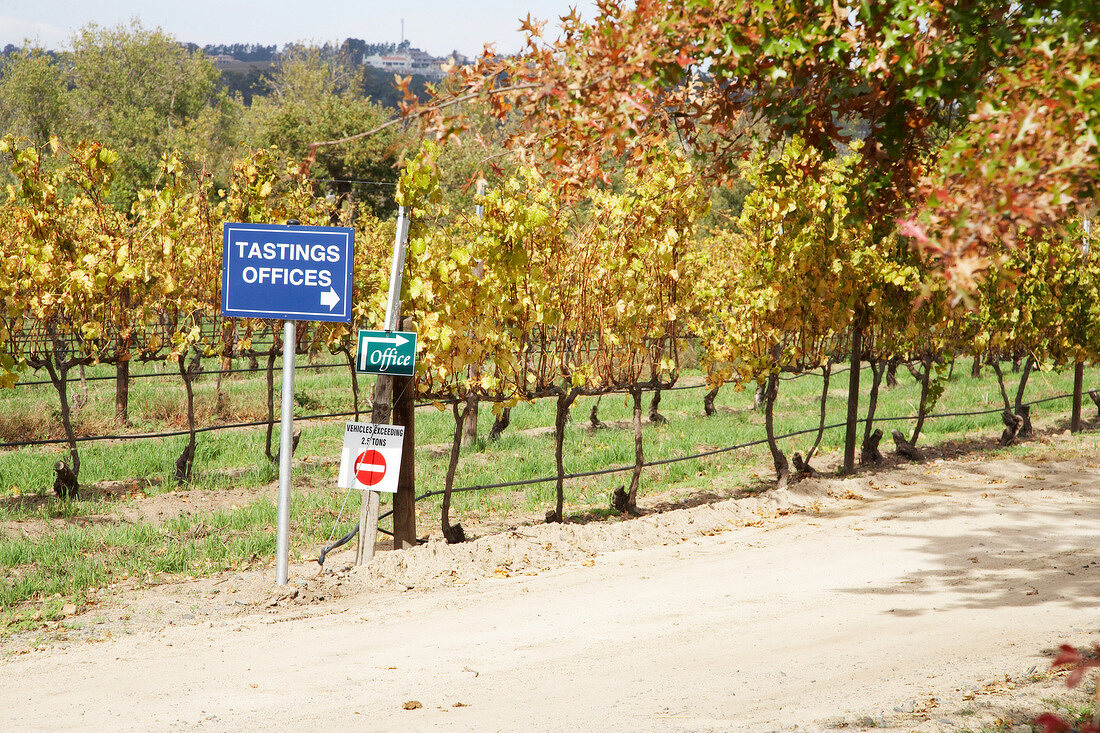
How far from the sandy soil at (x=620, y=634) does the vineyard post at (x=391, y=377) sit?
0.18m

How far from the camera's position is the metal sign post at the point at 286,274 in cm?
596

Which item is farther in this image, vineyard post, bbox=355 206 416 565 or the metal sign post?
vineyard post, bbox=355 206 416 565

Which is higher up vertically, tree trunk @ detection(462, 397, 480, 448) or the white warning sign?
the white warning sign

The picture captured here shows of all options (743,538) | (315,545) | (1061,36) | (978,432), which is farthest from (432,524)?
(978,432)

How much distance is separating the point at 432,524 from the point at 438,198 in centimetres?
311

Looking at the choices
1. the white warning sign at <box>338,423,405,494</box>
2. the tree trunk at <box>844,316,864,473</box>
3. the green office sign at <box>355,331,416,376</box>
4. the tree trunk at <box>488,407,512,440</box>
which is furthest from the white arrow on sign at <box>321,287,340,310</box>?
the tree trunk at <box>488,407,512,440</box>

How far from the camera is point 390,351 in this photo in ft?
20.1

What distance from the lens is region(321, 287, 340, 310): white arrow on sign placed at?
6.01 metres

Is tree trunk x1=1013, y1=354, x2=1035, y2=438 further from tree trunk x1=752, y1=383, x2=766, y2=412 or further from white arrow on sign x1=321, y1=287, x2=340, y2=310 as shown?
white arrow on sign x1=321, y1=287, x2=340, y2=310

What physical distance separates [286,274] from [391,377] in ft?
3.26

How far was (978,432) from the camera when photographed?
13281mm

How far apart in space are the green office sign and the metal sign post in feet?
0.91

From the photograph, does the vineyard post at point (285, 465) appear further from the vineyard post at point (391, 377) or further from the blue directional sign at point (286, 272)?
the vineyard post at point (391, 377)

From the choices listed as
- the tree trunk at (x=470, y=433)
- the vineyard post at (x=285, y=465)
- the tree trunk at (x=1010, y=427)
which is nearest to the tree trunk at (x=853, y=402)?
the tree trunk at (x=1010, y=427)
